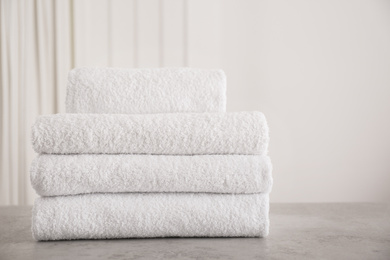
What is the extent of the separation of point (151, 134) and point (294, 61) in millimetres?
1115

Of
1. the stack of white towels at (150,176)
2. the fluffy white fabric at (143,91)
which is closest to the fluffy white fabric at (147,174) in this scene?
the stack of white towels at (150,176)

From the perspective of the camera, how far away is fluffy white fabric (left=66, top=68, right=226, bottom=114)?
75cm

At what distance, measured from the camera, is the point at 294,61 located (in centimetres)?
167

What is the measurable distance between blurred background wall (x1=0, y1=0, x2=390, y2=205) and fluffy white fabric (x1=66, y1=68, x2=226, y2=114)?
903 mm

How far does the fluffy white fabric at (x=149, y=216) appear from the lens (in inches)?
26.2

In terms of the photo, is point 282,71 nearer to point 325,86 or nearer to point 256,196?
point 325,86

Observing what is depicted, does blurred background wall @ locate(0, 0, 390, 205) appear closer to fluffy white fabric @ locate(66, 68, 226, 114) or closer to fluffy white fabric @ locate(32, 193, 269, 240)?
fluffy white fabric @ locate(66, 68, 226, 114)

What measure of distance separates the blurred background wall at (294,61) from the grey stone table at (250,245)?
0.86 m

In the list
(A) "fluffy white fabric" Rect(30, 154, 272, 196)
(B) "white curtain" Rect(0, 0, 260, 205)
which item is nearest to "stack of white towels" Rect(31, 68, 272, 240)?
(A) "fluffy white fabric" Rect(30, 154, 272, 196)

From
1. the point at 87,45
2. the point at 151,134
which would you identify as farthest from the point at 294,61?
the point at 151,134

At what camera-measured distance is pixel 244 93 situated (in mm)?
1684

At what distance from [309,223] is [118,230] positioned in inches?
13.3

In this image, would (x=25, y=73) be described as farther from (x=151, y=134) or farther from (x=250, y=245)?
(x=250, y=245)

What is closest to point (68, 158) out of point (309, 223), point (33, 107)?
point (309, 223)
